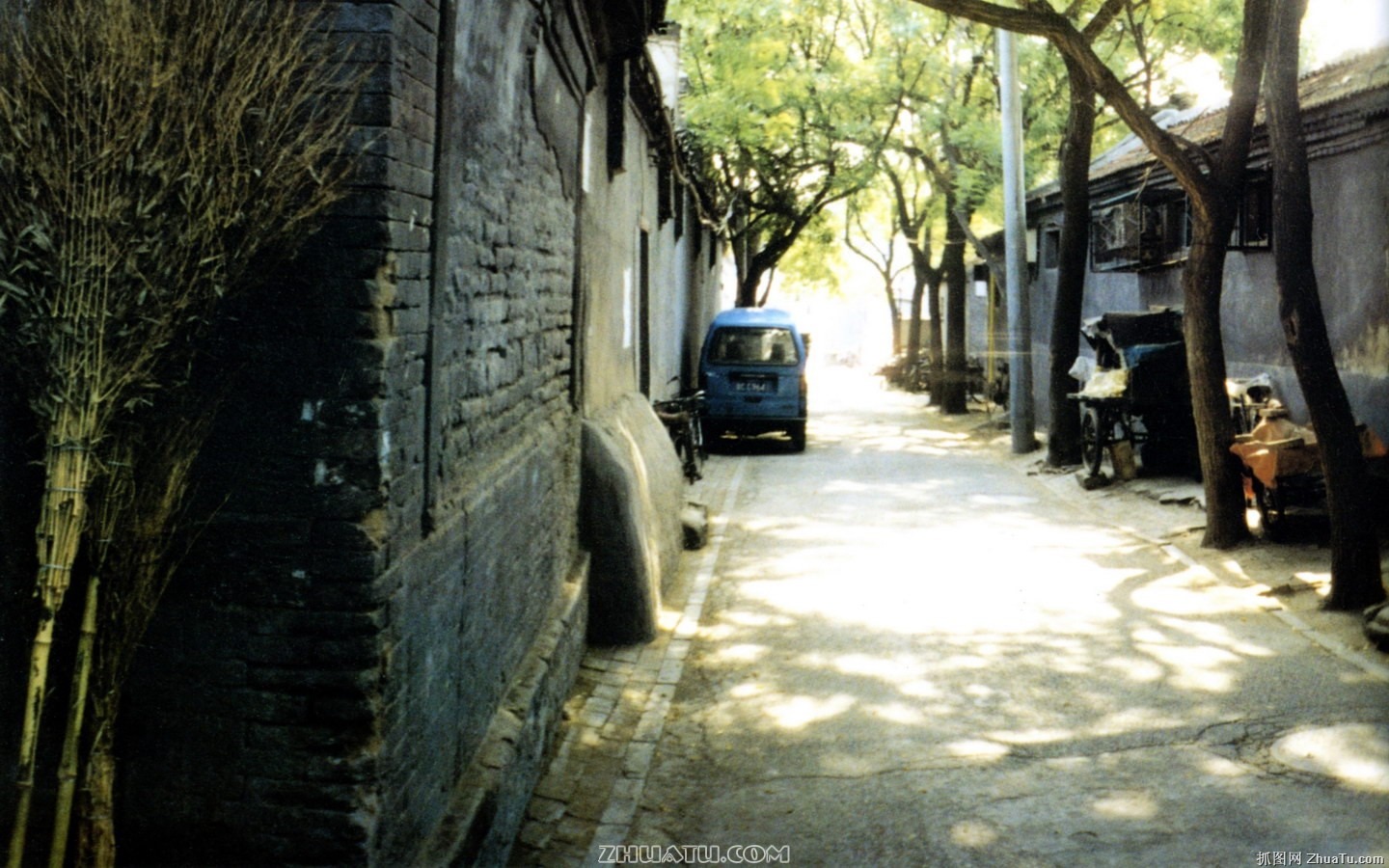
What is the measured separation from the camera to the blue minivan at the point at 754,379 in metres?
18.6

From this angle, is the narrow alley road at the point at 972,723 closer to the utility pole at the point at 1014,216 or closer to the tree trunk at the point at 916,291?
the utility pole at the point at 1014,216

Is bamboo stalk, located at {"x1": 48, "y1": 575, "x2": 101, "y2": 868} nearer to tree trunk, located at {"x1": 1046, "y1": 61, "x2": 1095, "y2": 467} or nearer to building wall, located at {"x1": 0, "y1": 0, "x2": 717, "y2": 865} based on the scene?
building wall, located at {"x1": 0, "y1": 0, "x2": 717, "y2": 865}

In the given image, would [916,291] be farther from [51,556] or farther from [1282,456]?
[51,556]

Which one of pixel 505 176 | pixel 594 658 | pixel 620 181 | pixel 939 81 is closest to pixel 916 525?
pixel 620 181

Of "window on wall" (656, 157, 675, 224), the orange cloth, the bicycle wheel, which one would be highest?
"window on wall" (656, 157, 675, 224)

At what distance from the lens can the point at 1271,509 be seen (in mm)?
10633

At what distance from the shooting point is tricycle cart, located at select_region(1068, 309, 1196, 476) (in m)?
13.6

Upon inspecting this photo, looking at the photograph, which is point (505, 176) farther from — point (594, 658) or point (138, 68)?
point (594, 658)

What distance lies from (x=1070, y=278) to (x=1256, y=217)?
2588 mm

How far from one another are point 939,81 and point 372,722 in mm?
21689

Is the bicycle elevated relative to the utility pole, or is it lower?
lower

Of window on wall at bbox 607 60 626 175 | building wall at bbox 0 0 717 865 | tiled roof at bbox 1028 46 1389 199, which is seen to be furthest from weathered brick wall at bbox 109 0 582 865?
tiled roof at bbox 1028 46 1389 199

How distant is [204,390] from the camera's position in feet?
10.8

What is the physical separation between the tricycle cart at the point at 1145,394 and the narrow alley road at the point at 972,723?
3078 millimetres
